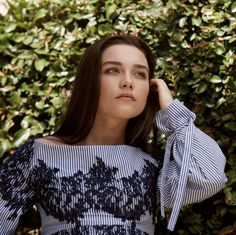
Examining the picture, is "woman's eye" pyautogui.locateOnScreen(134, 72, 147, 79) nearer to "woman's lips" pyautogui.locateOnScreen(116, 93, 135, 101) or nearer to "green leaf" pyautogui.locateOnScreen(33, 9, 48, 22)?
"woman's lips" pyautogui.locateOnScreen(116, 93, 135, 101)

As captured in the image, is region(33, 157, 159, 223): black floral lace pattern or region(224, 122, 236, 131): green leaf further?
region(224, 122, 236, 131): green leaf

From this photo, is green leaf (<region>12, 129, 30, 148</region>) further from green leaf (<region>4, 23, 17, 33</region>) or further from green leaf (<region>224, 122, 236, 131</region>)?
green leaf (<region>224, 122, 236, 131</region>)

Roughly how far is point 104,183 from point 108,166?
0.06 metres

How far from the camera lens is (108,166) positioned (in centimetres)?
184

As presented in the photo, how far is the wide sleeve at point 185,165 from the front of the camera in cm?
180

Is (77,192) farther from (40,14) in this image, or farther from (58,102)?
(40,14)

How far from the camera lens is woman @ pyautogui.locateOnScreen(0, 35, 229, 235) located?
5.82 feet

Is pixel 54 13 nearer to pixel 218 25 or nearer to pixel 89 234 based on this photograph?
pixel 218 25

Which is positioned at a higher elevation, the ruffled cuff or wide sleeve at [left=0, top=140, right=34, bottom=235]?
the ruffled cuff

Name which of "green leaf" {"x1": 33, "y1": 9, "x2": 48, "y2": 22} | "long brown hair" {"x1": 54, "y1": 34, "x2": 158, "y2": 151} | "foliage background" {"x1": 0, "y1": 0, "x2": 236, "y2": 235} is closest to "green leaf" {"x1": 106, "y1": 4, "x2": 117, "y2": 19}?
"foliage background" {"x1": 0, "y1": 0, "x2": 236, "y2": 235}

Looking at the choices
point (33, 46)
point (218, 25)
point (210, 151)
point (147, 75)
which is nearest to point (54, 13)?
point (33, 46)

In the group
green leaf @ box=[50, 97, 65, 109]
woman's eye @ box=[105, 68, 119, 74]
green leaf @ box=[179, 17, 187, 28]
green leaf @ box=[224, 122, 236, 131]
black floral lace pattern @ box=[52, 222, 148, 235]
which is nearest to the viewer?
black floral lace pattern @ box=[52, 222, 148, 235]

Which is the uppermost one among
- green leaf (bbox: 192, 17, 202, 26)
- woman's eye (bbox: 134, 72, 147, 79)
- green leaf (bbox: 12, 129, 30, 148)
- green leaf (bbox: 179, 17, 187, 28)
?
woman's eye (bbox: 134, 72, 147, 79)

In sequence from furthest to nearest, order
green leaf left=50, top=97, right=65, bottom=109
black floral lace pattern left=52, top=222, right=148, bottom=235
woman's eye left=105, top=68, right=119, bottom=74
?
green leaf left=50, top=97, right=65, bottom=109 → woman's eye left=105, top=68, right=119, bottom=74 → black floral lace pattern left=52, top=222, right=148, bottom=235
